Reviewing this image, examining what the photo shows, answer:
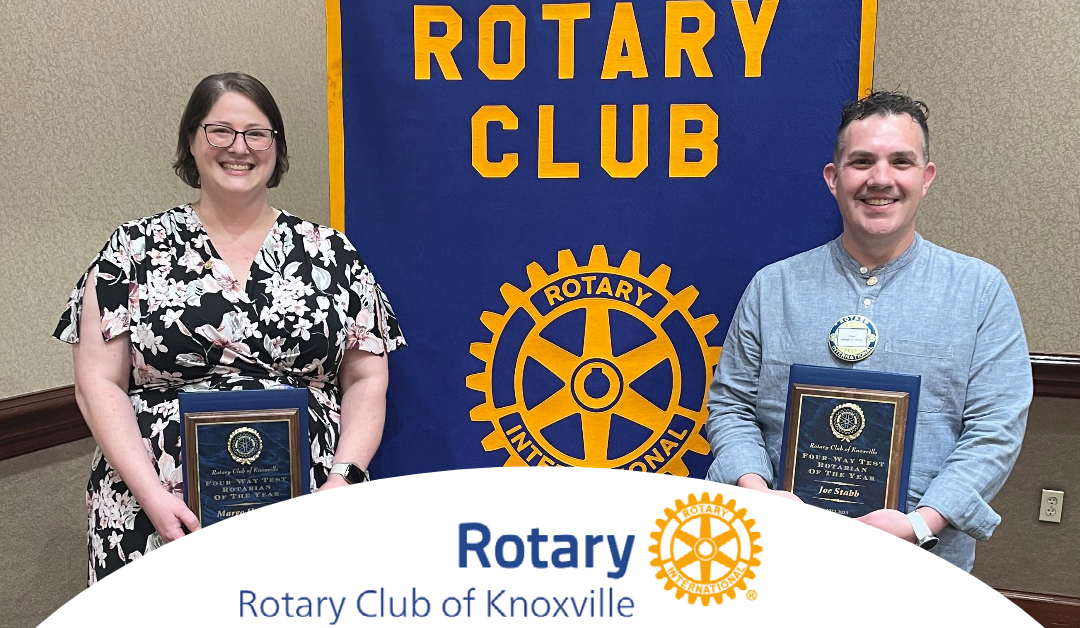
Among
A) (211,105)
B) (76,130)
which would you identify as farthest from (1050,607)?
(76,130)

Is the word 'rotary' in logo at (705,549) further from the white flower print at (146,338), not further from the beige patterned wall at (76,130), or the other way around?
the beige patterned wall at (76,130)

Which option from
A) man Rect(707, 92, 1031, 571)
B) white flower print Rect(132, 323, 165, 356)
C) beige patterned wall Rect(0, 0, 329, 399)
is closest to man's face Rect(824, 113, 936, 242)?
Answer: man Rect(707, 92, 1031, 571)

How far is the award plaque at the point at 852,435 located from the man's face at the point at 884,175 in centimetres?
30

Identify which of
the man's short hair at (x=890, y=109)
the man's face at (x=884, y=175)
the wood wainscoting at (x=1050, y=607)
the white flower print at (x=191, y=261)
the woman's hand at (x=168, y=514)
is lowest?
the wood wainscoting at (x=1050, y=607)

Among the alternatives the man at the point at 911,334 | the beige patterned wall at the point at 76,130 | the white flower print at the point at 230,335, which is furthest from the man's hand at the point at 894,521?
the beige patterned wall at the point at 76,130

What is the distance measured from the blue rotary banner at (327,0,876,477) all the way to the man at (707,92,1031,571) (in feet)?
1.11

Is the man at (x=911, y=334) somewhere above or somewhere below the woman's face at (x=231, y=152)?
below

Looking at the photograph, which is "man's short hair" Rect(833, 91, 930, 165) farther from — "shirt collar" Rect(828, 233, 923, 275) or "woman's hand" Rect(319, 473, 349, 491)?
"woman's hand" Rect(319, 473, 349, 491)

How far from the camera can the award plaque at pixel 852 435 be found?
1293 millimetres

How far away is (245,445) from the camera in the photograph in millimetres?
1396

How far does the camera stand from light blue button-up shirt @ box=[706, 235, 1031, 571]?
1367 millimetres

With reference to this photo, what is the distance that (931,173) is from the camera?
1.47 m
